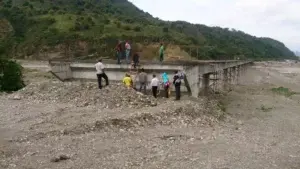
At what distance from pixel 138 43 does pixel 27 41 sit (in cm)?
1910

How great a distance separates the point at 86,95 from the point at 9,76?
988cm

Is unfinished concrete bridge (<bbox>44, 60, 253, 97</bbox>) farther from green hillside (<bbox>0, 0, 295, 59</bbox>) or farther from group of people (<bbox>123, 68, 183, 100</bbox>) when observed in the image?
green hillside (<bbox>0, 0, 295, 59</bbox>)

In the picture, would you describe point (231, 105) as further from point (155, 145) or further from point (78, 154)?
point (78, 154)

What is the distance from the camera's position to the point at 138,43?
7506 cm

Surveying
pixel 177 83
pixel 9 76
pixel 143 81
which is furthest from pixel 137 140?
pixel 9 76

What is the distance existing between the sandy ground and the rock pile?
842 millimetres

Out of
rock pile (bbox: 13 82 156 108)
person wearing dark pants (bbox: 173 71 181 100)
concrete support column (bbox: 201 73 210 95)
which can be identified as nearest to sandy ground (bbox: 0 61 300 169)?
person wearing dark pants (bbox: 173 71 181 100)

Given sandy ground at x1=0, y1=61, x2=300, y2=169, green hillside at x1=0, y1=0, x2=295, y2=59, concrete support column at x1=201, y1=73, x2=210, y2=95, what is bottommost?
sandy ground at x1=0, y1=61, x2=300, y2=169

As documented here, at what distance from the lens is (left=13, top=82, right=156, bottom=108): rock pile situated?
24.5 meters

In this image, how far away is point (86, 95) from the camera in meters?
26.0

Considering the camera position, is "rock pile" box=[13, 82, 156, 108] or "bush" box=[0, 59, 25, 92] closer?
"rock pile" box=[13, 82, 156, 108]

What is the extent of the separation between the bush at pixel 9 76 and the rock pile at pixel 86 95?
4.20 m

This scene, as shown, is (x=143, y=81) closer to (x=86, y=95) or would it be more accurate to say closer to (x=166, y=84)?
(x=166, y=84)

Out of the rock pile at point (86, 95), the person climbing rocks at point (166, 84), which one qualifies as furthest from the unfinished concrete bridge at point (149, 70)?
the rock pile at point (86, 95)
